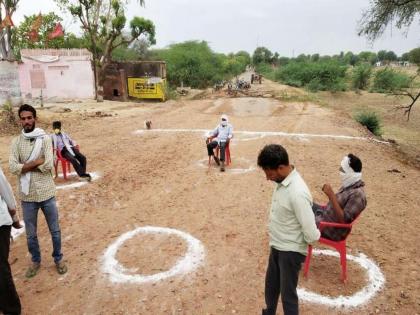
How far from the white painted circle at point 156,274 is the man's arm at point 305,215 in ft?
6.38

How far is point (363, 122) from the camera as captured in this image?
1625 centimetres

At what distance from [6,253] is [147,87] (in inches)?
839

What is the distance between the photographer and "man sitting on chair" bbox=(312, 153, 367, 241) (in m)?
3.83

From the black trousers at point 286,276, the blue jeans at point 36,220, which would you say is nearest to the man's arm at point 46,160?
the blue jeans at point 36,220

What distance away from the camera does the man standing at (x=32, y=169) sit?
12.6ft

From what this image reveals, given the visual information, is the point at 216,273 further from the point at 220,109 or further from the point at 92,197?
the point at 220,109

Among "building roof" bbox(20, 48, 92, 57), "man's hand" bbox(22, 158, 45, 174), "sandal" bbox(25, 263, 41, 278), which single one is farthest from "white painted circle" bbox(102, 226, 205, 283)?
"building roof" bbox(20, 48, 92, 57)

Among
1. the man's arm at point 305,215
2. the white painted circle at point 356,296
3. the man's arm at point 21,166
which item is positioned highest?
the man's arm at point 21,166

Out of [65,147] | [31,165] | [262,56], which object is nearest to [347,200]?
[31,165]

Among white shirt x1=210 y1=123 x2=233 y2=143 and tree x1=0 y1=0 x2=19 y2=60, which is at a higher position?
tree x1=0 y1=0 x2=19 y2=60

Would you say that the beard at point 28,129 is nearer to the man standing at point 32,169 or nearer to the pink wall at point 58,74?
the man standing at point 32,169

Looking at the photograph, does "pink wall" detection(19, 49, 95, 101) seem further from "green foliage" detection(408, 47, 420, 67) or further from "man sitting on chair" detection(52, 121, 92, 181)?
"green foliage" detection(408, 47, 420, 67)

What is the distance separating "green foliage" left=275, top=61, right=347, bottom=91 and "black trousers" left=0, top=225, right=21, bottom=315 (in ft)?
126

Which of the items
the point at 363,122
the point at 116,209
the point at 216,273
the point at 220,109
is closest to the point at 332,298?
the point at 216,273
